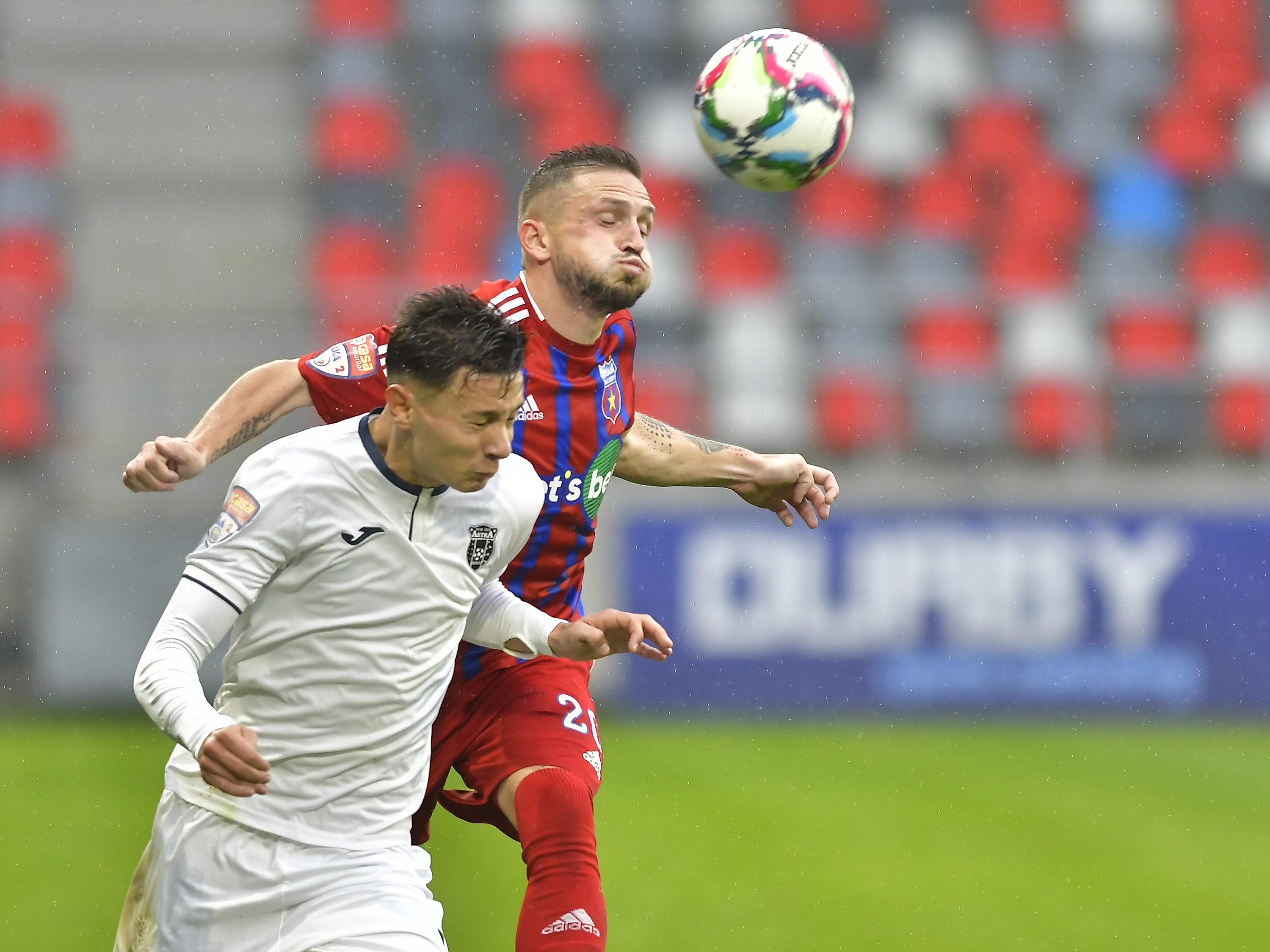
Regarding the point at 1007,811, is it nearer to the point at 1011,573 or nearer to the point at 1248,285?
the point at 1011,573

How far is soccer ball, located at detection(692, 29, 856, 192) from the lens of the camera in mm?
4465

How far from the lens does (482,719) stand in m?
3.87

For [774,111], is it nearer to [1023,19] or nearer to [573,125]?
[573,125]

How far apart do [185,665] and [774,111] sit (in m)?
2.43

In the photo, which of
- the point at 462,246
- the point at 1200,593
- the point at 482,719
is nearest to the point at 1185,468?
the point at 1200,593

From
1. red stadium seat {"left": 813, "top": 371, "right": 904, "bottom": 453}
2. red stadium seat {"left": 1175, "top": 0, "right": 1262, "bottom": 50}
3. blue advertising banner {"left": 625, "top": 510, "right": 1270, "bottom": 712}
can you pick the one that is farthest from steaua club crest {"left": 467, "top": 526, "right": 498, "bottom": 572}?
red stadium seat {"left": 1175, "top": 0, "right": 1262, "bottom": 50}

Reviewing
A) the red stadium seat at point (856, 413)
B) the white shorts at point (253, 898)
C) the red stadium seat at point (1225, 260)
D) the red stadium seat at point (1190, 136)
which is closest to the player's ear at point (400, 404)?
the white shorts at point (253, 898)

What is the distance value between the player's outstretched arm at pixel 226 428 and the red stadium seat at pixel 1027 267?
10.3 m

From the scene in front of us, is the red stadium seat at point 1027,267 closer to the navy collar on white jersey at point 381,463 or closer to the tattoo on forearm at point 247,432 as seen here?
the tattoo on forearm at point 247,432

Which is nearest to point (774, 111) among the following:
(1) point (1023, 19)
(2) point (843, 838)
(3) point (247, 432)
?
(3) point (247, 432)

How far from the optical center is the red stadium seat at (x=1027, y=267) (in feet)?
43.8

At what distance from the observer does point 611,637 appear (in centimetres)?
311

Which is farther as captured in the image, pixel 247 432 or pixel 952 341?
pixel 952 341

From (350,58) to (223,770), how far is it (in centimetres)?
1200
